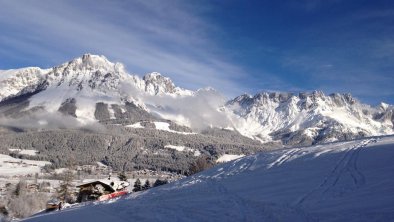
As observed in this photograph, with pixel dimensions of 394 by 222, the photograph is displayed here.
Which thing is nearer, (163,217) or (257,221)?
(257,221)

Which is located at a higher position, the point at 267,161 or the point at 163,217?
the point at 267,161

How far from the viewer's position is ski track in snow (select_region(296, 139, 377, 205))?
35.0m

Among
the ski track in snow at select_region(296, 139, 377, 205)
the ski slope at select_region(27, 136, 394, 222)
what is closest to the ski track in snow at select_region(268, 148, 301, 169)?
the ski slope at select_region(27, 136, 394, 222)

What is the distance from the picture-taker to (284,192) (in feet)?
123

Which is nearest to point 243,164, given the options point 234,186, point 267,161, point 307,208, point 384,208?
point 267,161

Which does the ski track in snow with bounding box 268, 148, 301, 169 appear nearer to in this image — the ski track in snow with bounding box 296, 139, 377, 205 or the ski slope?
the ski slope

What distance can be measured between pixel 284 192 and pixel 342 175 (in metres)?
5.46

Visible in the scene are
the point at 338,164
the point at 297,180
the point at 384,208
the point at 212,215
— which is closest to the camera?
the point at 384,208

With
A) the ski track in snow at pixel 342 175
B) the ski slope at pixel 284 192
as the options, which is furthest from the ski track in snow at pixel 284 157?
the ski track in snow at pixel 342 175

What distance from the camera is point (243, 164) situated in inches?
2126

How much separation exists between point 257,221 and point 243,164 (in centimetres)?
2430

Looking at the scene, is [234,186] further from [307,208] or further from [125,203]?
[307,208]

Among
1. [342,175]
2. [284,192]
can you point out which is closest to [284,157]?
[342,175]

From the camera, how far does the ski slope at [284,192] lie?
30.4m
